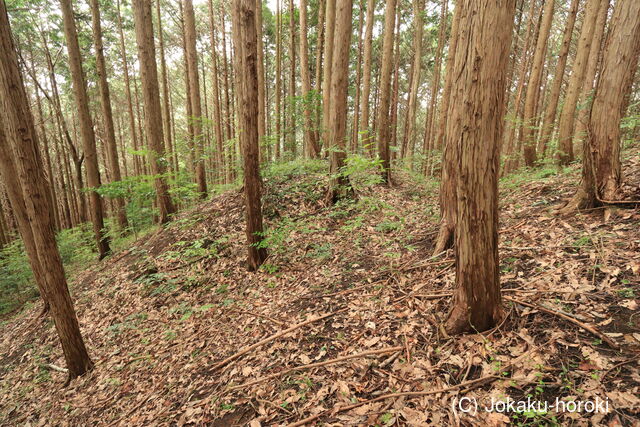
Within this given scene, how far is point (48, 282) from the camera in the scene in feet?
14.0

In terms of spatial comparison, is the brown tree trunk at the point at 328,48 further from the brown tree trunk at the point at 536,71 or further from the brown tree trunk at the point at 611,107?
the brown tree trunk at the point at 536,71

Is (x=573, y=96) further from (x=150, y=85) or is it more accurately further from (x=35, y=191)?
(x=150, y=85)

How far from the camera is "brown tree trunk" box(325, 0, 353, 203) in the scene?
6645mm

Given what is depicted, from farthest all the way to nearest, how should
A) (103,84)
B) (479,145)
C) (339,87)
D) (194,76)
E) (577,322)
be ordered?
(194,76) < (103,84) < (339,87) < (577,322) < (479,145)

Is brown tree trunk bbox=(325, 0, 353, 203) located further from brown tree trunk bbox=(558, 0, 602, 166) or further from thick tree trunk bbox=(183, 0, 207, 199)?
brown tree trunk bbox=(558, 0, 602, 166)

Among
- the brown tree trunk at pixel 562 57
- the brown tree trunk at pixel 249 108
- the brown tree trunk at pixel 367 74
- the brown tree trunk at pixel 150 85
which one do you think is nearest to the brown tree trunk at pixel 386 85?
the brown tree trunk at pixel 367 74

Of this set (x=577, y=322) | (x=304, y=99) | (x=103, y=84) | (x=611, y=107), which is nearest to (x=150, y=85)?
(x=103, y=84)

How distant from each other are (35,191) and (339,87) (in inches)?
240

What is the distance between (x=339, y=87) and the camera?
6973 millimetres

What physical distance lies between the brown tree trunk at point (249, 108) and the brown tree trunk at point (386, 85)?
4.59 metres

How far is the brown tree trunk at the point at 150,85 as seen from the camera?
7.96 meters

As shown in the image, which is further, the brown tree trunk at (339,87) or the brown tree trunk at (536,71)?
the brown tree trunk at (536,71)

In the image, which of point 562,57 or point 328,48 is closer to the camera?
point 562,57

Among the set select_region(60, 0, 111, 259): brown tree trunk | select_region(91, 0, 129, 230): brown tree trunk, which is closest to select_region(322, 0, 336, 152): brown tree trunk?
select_region(91, 0, 129, 230): brown tree trunk
